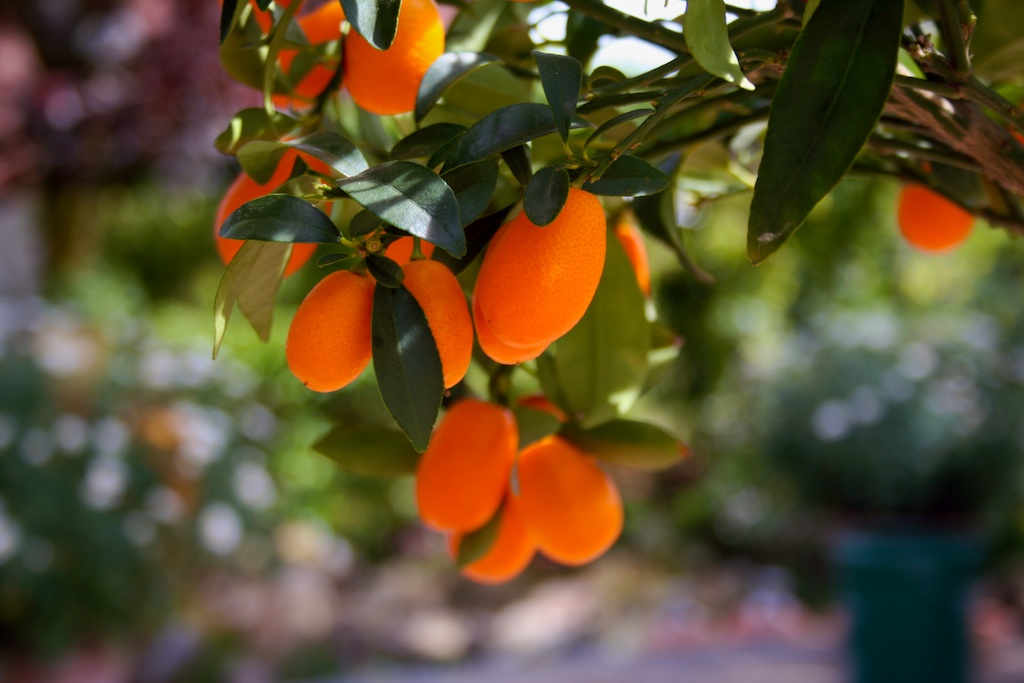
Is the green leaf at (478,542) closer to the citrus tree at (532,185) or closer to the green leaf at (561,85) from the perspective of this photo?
the citrus tree at (532,185)

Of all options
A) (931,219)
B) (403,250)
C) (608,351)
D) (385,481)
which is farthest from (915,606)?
(403,250)

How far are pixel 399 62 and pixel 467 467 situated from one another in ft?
0.47

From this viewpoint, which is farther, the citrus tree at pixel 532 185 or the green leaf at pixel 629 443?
the green leaf at pixel 629 443

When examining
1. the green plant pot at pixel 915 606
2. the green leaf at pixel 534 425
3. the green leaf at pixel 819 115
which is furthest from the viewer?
the green plant pot at pixel 915 606

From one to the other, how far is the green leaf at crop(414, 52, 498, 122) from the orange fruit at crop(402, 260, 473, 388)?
0.06 metres

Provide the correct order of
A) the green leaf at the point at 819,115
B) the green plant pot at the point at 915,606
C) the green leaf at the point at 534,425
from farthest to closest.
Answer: the green plant pot at the point at 915,606 < the green leaf at the point at 534,425 < the green leaf at the point at 819,115

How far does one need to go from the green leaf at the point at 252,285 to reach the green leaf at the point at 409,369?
0.04 m

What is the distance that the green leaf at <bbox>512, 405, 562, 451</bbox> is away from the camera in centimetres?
36

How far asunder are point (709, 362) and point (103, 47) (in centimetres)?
213

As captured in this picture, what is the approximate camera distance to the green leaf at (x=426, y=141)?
11.4 inches

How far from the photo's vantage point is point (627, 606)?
263 centimetres

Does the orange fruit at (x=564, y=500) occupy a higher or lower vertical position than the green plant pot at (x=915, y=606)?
higher

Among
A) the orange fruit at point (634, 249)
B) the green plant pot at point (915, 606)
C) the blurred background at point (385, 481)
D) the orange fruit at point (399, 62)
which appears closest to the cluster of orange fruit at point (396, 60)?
the orange fruit at point (399, 62)

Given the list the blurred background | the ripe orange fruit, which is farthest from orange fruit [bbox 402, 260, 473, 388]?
the blurred background
